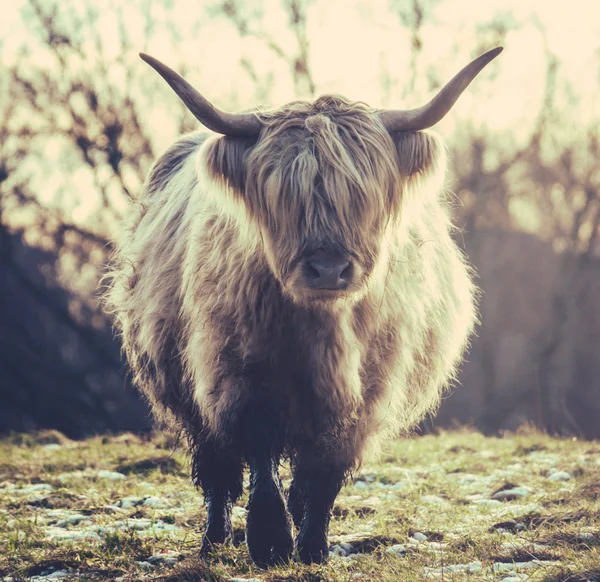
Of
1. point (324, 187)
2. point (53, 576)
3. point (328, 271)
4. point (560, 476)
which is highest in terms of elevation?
point (324, 187)

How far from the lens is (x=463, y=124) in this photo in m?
21.4

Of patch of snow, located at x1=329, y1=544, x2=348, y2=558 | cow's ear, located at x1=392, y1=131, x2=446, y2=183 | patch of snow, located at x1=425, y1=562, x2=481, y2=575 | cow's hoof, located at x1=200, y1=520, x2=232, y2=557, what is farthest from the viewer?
cow's hoof, located at x1=200, y1=520, x2=232, y2=557

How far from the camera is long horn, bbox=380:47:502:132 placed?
12.3 ft

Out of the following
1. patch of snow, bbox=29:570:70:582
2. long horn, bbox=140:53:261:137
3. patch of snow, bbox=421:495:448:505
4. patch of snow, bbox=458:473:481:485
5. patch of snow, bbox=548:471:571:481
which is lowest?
patch of snow, bbox=458:473:481:485

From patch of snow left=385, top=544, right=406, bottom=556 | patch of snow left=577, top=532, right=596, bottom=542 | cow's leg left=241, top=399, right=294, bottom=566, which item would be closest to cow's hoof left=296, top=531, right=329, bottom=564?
cow's leg left=241, top=399, right=294, bottom=566

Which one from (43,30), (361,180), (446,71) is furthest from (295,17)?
(361,180)

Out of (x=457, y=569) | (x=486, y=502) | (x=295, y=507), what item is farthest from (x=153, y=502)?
(x=457, y=569)

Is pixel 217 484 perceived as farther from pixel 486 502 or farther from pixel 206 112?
pixel 206 112

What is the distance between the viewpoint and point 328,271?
3.41 meters

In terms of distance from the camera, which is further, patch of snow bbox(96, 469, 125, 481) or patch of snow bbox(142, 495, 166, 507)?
patch of snow bbox(96, 469, 125, 481)

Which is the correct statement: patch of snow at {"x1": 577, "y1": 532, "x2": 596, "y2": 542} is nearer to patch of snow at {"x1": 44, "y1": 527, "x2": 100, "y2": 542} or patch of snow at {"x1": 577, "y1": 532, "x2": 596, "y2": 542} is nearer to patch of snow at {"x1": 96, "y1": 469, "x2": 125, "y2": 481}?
patch of snow at {"x1": 44, "y1": 527, "x2": 100, "y2": 542}

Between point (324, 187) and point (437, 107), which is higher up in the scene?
point (437, 107)

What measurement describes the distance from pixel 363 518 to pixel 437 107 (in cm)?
220

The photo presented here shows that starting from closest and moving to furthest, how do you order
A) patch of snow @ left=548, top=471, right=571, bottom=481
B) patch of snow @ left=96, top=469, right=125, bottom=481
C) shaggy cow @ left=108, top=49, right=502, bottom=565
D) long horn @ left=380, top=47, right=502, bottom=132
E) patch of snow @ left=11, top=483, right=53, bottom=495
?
shaggy cow @ left=108, top=49, right=502, bottom=565 → long horn @ left=380, top=47, right=502, bottom=132 → patch of snow @ left=11, top=483, right=53, bottom=495 → patch of snow @ left=548, top=471, right=571, bottom=481 → patch of snow @ left=96, top=469, right=125, bottom=481
